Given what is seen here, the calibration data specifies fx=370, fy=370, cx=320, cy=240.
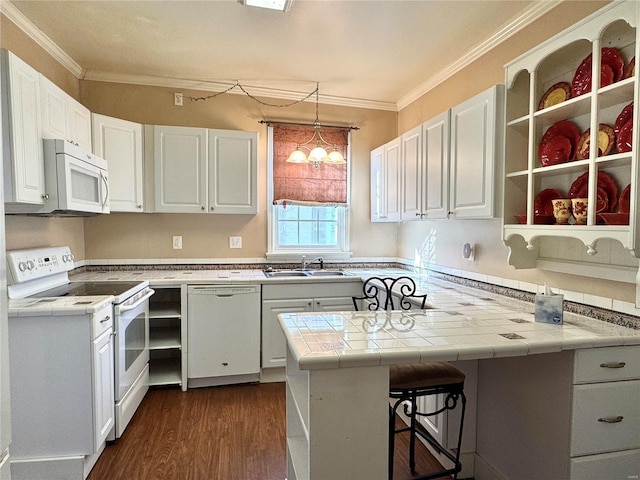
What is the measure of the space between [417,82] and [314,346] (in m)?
2.83

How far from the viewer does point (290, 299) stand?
10.3 ft

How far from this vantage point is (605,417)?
1.49 metres

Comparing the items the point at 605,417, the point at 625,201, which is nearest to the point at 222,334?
the point at 605,417

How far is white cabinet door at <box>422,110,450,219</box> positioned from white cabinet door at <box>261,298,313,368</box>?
137 cm

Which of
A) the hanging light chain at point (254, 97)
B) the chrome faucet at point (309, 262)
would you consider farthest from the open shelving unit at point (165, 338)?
the hanging light chain at point (254, 97)

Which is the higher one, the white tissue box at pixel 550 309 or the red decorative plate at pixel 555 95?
the red decorative plate at pixel 555 95

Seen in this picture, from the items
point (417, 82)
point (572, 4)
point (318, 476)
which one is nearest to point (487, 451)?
point (318, 476)

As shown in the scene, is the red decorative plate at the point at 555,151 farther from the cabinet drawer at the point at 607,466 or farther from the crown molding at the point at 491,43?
the cabinet drawer at the point at 607,466

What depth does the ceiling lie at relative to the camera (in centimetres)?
222

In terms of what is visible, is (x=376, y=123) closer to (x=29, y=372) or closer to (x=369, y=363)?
(x=369, y=363)

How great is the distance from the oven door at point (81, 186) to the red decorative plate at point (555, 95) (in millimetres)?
2687

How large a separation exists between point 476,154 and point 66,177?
94.7 inches

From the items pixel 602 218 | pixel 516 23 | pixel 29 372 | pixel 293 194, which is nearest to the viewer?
pixel 602 218

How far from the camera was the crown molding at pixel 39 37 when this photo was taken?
2.22 m
